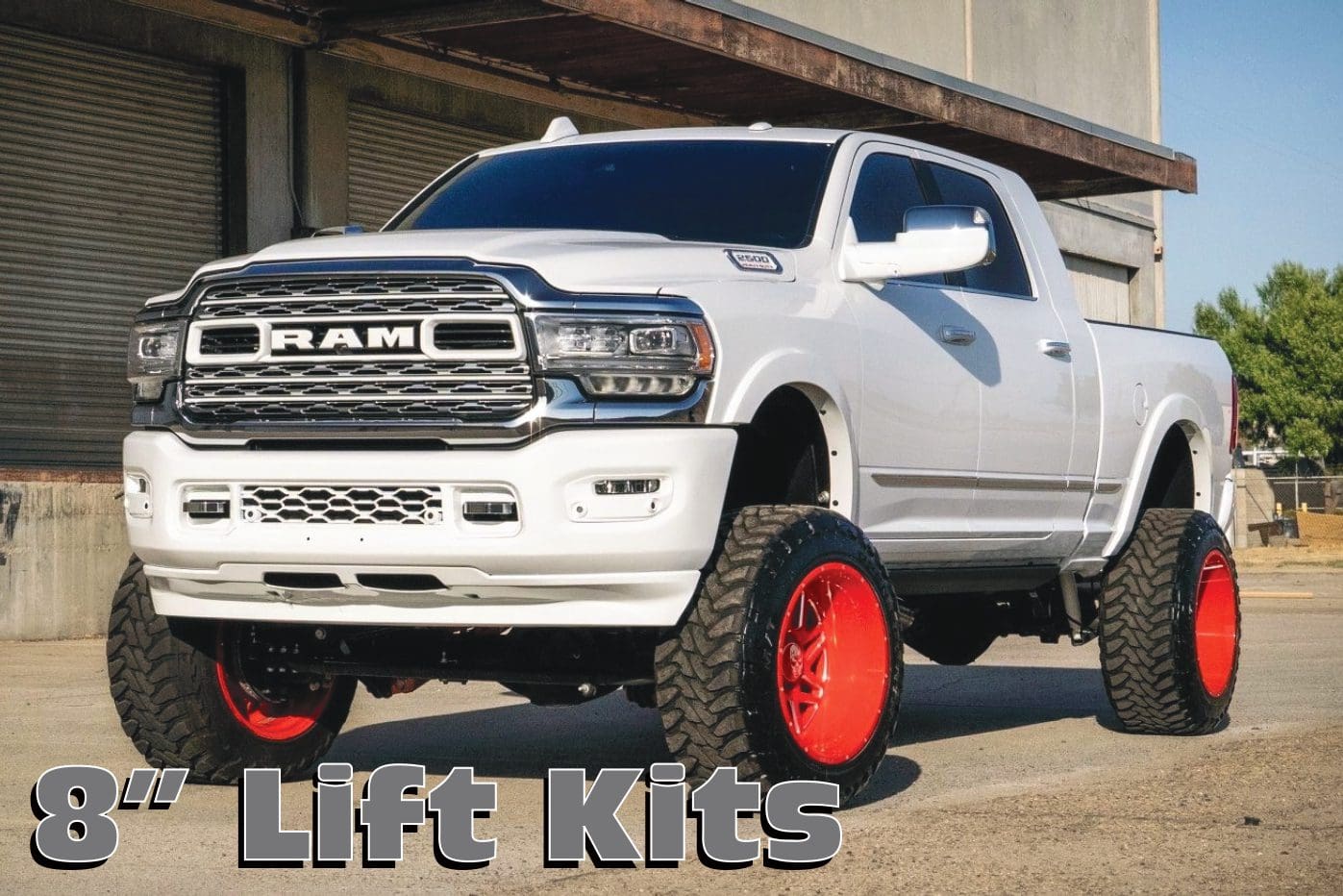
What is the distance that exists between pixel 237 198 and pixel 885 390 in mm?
10822

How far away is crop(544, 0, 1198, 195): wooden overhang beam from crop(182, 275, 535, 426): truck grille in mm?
9420

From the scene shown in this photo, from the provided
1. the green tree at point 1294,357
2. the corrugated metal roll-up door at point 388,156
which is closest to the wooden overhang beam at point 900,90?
the corrugated metal roll-up door at point 388,156

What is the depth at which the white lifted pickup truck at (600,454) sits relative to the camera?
566 centimetres

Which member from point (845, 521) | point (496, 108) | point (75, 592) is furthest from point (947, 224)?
point (496, 108)

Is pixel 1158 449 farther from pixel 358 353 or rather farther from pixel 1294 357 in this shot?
pixel 1294 357

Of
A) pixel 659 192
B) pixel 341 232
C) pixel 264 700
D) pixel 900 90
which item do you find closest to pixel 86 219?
pixel 900 90

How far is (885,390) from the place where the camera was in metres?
6.71

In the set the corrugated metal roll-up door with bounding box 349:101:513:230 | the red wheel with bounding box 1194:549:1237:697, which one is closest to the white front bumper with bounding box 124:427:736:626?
the red wheel with bounding box 1194:549:1237:697

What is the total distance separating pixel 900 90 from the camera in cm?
1956

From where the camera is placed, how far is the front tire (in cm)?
570

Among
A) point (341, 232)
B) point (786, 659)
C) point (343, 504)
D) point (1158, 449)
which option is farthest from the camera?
point (1158, 449)

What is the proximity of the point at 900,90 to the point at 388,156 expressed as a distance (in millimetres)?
4785

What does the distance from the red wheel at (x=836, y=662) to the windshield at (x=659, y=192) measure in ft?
4.02

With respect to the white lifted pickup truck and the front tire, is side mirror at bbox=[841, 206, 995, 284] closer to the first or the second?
the white lifted pickup truck
